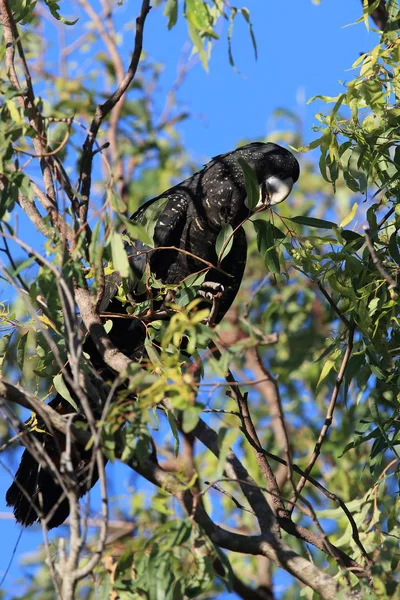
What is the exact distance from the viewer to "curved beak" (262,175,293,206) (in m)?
3.68

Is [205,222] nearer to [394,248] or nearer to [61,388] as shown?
[394,248]

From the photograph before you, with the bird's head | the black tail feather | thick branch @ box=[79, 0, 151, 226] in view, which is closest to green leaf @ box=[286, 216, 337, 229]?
thick branch @ box=[79, 0, 151, 226]

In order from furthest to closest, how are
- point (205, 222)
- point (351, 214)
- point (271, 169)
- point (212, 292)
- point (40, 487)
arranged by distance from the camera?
1. point (271, 169)
2. point (205, 222)
3. point (212, 292)
4. point (40, 487)
5. point (351, 214)

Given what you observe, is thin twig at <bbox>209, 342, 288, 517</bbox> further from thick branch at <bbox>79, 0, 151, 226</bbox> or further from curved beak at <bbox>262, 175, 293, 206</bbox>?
curved beak at <bbox>262, 175, 293, 206</bbox>

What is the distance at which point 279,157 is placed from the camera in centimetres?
369

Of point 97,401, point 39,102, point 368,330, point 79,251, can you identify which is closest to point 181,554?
point 97,401

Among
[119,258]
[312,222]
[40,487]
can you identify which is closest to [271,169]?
[312,222]

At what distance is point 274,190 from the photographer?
368cm

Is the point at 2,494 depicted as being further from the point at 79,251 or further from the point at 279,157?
the point at 279,157

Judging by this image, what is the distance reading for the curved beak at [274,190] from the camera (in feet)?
12.1

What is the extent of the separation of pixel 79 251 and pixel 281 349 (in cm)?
379

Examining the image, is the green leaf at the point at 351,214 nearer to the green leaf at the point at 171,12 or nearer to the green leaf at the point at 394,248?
the green leaf at the point at 394,248

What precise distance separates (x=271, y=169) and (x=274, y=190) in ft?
0.30

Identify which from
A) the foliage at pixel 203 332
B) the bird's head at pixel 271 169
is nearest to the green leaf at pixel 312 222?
the foliage at pixel 203 332
